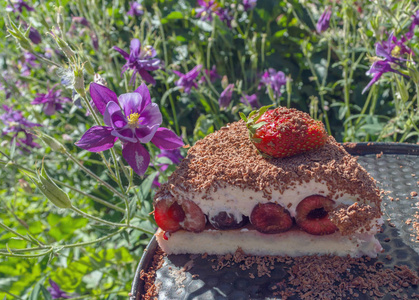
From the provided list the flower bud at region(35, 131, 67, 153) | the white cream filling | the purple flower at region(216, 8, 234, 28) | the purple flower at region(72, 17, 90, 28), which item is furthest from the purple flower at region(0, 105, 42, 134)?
the purple flower at region(216, 8, 234, 28)

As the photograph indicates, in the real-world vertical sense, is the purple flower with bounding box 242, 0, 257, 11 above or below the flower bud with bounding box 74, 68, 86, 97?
below

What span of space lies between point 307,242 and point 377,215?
245mm

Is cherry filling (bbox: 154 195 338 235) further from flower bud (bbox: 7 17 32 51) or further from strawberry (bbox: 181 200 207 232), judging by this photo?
flower bud (bbox: 7 17 32 51)

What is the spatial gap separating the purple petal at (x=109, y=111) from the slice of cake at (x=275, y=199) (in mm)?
309

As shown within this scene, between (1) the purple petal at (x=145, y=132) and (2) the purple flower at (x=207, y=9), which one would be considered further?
(2) the purple flower at (x=207, y=9)

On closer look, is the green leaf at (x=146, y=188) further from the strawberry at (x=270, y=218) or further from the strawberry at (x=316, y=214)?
the strawberry at (x=316, y=214)

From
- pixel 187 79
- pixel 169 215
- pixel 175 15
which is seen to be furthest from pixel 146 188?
pixel 175 15

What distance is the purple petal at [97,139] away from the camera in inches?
47.5

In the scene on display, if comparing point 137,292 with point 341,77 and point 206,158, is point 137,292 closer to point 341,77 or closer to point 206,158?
point 206,158

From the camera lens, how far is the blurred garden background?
1.33 meters

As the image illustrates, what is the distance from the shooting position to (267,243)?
4.61 ft

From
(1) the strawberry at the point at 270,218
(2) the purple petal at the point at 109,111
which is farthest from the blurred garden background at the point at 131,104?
(1) the strawberry at the point at 270,218

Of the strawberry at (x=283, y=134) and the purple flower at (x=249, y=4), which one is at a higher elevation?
the purple flower at (x=249, y=4)

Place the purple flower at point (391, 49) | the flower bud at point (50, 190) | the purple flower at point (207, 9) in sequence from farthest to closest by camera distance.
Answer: the purple flower at point (207, 9)
the purple flower at point (391, 49)
the flower bud at point (50, 190)
